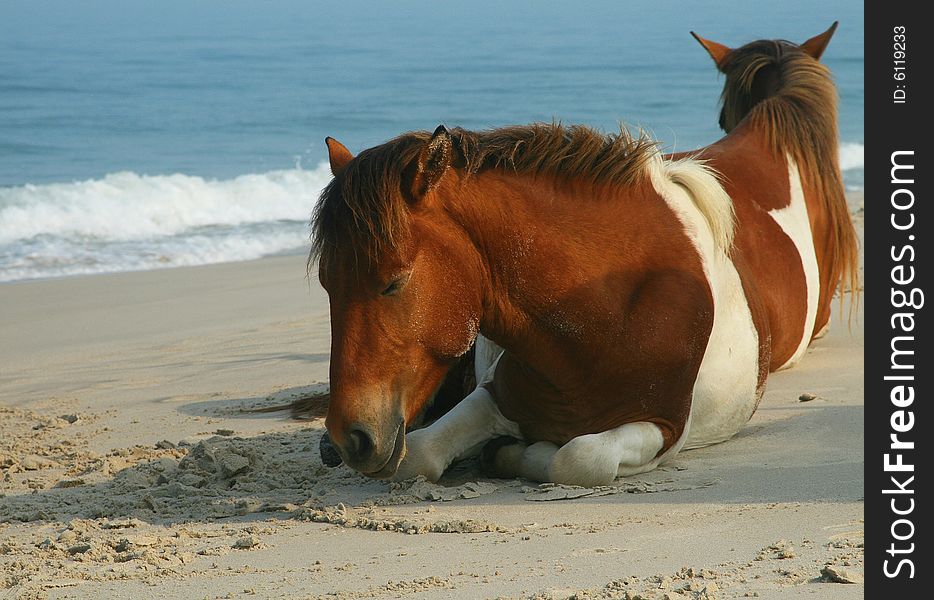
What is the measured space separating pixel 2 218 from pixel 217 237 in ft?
7.71

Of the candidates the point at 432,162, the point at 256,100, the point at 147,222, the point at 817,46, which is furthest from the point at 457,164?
the point at 256,100

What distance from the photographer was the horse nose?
3041 millimetres

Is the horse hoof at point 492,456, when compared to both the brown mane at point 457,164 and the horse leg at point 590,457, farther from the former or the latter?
the brown mane at point 457,164

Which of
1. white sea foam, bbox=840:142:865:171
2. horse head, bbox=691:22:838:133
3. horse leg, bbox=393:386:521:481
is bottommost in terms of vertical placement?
horse leg, bbox=393:386:521:481

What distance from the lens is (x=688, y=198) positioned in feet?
12.3

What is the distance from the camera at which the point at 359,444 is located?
306cm

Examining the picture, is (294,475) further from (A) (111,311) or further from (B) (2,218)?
(B) (2,218)

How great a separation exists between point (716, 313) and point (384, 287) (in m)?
1.25

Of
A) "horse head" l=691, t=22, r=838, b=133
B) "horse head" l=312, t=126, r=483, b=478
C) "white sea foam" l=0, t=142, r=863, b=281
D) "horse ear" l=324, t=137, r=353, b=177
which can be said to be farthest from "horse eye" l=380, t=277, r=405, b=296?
"white sea foam" l=0, t=142, r=863, b=281

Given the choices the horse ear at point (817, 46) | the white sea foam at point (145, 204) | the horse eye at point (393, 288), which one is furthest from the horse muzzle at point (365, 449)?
the white sea foam at point (145, 204)

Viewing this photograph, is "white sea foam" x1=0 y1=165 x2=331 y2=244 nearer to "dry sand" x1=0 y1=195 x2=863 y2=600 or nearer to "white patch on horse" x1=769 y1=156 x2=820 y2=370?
"dry sand" x1=0 y1=195 x2=863 y2=600

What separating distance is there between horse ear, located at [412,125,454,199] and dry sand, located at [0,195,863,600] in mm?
619

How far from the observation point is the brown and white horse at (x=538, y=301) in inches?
121
